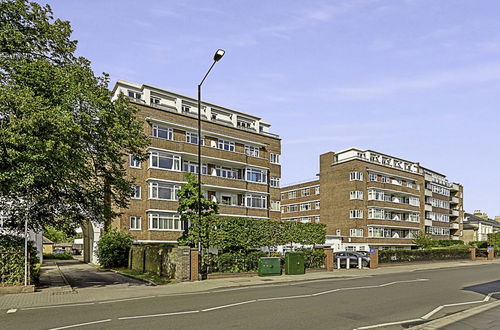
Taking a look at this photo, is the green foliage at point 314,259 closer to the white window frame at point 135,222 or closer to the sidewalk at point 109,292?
the sidewalk at point 109,292

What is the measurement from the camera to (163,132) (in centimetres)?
4153

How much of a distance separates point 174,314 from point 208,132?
3297cm

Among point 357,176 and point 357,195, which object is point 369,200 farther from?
point 357,176

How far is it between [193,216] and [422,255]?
2627 cm

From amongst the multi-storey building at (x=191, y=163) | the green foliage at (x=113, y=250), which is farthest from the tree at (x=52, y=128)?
the multi-storey building at (x=191, y=163)

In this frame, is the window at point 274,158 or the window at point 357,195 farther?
the window at point 357,195

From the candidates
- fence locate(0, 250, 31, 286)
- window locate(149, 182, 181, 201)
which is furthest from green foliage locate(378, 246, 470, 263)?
fence locate(0, 250, 31, 286)

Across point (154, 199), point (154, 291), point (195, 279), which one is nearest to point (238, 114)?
point (154, 199)

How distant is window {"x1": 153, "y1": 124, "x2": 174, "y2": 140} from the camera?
4088cm

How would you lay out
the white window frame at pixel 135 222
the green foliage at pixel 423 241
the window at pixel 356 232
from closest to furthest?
1. the white window frame at pixel 135 222
2. the window at pixel 356 232
3. the green foliage at pixel 423 241

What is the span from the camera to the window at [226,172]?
4600 centimetres

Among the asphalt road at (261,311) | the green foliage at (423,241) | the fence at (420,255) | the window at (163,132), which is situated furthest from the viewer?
the green foliage at (423,241)

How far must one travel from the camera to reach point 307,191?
7862 cm

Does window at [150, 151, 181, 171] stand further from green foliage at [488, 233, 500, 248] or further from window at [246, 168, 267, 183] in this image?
green foliage at [488, 233, 500, 248]
